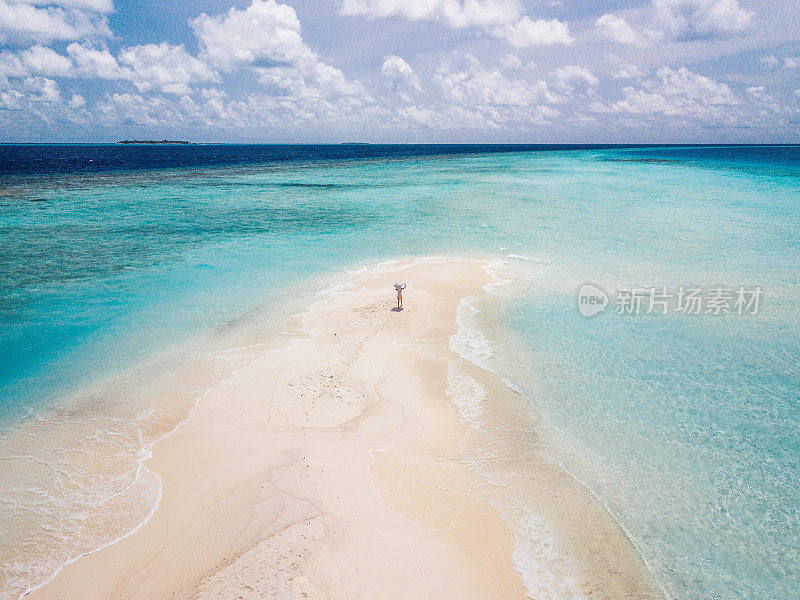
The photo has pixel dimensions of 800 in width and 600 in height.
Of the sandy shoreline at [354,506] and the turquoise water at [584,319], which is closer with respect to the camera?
the sandy shoreline at [354,506]

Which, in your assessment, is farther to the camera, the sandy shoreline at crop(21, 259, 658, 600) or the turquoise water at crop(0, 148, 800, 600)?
the turquoise water at crop(0, 148, 800, 600)

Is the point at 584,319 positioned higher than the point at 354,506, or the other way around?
the point at 584,319

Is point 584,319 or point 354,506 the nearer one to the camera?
point 354,506
